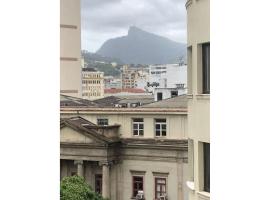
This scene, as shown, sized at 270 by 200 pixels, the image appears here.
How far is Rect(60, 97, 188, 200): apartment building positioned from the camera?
53.7 feet

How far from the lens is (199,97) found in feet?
18.2

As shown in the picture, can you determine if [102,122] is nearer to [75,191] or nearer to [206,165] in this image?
[75,191]

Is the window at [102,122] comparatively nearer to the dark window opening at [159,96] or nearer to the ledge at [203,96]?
the dark window opening at [159,96]

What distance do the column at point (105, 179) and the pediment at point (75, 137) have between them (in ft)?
3.08

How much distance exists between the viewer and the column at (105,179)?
16.9m

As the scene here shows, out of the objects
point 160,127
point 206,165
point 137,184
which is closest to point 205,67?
point 206,165

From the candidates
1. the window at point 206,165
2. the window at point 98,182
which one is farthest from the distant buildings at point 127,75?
the window at point 206,165

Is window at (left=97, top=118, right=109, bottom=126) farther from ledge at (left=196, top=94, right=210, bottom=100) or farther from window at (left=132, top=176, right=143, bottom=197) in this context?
ledge at (left=196, top=94, right=210, bottom=100)

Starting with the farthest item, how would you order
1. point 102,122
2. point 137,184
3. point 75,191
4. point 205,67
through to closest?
point 102,122
point 137,184
point 75,191
point 205,67

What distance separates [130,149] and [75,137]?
2.06 meters
